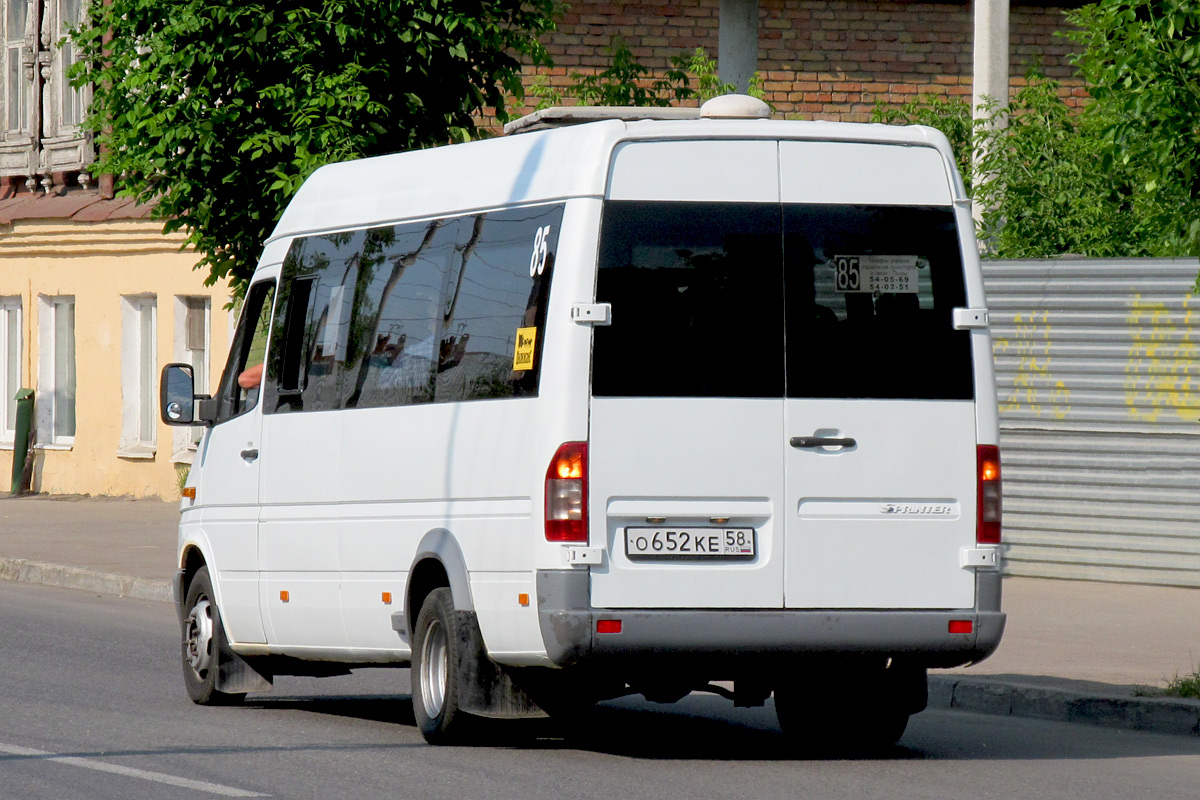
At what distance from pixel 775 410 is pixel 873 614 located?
86 cm

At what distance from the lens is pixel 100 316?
29.4 metres

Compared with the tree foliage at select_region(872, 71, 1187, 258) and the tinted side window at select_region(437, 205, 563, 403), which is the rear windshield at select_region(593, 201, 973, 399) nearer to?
the tinted side window at select_region(437, 205, 563, 403)

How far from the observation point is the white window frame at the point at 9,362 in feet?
104

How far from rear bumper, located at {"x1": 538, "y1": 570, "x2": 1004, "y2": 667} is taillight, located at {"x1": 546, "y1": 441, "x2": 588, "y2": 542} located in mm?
156

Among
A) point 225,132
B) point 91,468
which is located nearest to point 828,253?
point 225,132

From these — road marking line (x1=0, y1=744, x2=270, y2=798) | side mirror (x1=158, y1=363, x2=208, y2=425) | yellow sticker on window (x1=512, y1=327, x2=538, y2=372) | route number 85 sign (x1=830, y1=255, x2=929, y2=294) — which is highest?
route number 85 sign (x1=830, y1=255, x2=929, y2=294)

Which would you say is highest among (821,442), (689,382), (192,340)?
(192,340)

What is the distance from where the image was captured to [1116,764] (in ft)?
29.9

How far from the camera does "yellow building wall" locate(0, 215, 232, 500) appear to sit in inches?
1102

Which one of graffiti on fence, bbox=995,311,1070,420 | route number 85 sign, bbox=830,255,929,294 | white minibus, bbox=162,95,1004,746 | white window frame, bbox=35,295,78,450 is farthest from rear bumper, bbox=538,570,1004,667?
white window frame, bbox=35,295,78,450

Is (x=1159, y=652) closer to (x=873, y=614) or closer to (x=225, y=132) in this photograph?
(x=873, y=614)

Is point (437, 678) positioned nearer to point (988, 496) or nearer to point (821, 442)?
point (821, 442)

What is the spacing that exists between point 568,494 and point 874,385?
1294 millimetres

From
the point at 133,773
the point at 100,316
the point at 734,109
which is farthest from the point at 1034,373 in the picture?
the point at 100,316
